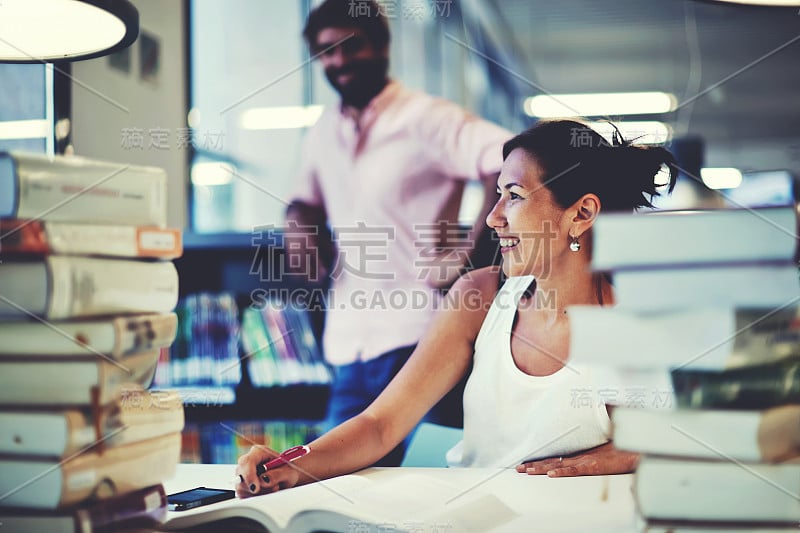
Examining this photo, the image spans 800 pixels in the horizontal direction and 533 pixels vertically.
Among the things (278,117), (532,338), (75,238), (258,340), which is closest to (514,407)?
(532,338)

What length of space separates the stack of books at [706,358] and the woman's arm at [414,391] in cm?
56

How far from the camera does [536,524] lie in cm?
89

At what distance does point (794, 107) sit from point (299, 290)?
13.4 ft

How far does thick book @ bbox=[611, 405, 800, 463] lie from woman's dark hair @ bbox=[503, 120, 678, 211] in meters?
0.61

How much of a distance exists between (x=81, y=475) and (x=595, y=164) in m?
0.90

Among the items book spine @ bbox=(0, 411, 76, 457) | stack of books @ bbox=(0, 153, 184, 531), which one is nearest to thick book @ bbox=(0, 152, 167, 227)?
stack of books @ bbox=(0, 153, 184, 531)

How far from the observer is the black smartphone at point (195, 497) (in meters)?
0.92

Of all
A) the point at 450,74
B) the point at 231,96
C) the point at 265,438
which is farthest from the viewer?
the point at 450,74

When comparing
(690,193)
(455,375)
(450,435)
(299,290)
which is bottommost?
(450,435)

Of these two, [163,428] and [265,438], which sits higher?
[163,428]

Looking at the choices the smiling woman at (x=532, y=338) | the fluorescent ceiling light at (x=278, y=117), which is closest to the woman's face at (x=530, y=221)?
the smiling woman at (x=532, y=338)

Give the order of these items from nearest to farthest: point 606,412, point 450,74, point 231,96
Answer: point 606,412 < point 231,96 < point 450,74

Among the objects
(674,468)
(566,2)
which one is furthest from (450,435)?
(566,2)

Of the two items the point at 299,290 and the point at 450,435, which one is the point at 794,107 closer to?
the point at 299,290
